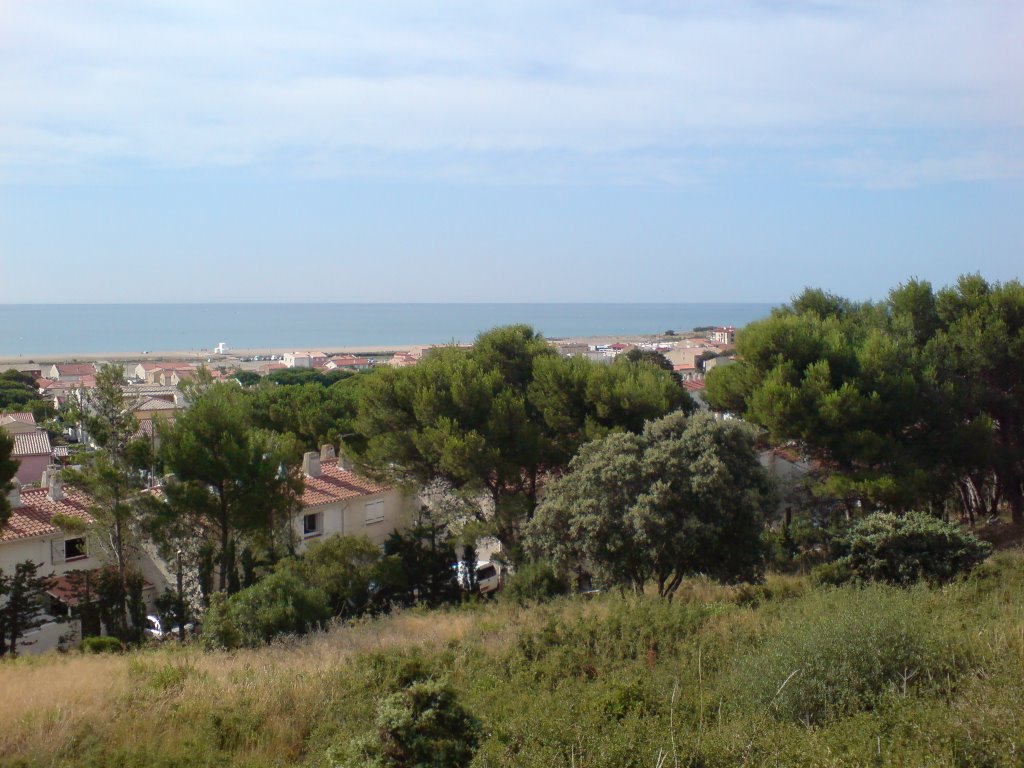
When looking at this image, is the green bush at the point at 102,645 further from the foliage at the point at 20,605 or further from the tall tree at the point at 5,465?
the tall tree at the point at 5,465

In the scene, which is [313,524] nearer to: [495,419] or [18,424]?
[495,419]

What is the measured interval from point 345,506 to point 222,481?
5.18 metres

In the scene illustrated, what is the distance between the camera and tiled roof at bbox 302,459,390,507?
20.3 m

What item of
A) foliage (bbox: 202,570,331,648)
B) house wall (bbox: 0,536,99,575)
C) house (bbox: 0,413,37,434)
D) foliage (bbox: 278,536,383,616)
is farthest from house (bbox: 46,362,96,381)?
foliage (bbox: 202,570,331,648)

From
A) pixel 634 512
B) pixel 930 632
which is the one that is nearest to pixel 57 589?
pixel 634 512

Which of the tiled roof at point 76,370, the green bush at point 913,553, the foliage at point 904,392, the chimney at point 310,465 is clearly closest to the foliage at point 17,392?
the tiled roof at point 76,370

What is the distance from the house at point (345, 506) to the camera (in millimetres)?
20234

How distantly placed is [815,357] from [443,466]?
8.01 m

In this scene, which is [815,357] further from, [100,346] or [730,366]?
[100,346]

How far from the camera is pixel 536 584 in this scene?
549 inches

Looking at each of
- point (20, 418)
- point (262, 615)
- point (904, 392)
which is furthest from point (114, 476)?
point (20, 418)

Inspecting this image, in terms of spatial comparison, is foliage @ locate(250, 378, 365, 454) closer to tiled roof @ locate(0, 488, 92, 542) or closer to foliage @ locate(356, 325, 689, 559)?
foliage @ locate(356, 325, 689, 559)

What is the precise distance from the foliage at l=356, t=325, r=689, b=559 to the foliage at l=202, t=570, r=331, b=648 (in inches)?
223

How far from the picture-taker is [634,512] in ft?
38.4
